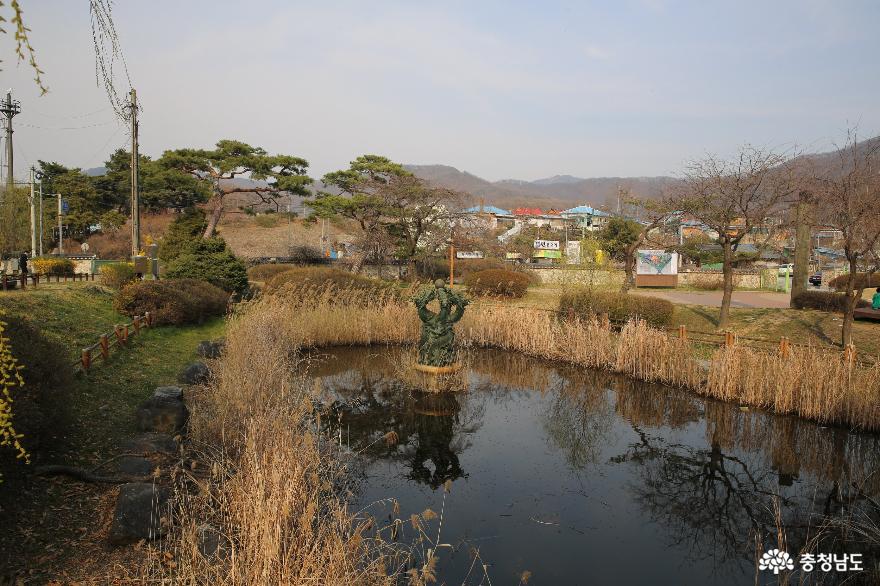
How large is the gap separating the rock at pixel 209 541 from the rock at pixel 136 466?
4.79ft

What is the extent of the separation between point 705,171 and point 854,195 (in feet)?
12.4

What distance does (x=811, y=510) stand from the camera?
18.0 ft

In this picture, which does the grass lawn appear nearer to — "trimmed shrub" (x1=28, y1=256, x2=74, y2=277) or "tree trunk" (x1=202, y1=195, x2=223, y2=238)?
"trimmed shrub" (x1=28, y1=256, x2=74, y2=277)

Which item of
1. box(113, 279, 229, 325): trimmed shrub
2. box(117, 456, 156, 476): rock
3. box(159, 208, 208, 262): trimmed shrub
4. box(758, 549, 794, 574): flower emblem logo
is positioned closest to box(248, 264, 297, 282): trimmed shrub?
box(159, 208, 208, 262): trimmed shrub

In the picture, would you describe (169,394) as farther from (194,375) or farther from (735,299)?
(735,299)

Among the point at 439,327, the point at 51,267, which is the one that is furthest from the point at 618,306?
the point at 51,267

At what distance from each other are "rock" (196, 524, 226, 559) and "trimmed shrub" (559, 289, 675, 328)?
37.9ft

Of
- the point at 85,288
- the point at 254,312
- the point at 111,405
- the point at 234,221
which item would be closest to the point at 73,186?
the point at 234,221

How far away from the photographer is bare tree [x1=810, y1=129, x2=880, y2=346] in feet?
34.0

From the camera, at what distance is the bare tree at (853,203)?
34.0ft

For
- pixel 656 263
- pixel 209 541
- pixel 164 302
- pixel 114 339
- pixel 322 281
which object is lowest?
pixel 209 541

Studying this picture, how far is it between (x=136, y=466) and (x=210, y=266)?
14.1 metres

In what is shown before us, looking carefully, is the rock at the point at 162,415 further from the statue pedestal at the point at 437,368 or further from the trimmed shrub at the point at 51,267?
the trimmed shrub at the point at 51,267

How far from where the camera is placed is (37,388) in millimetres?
4660
